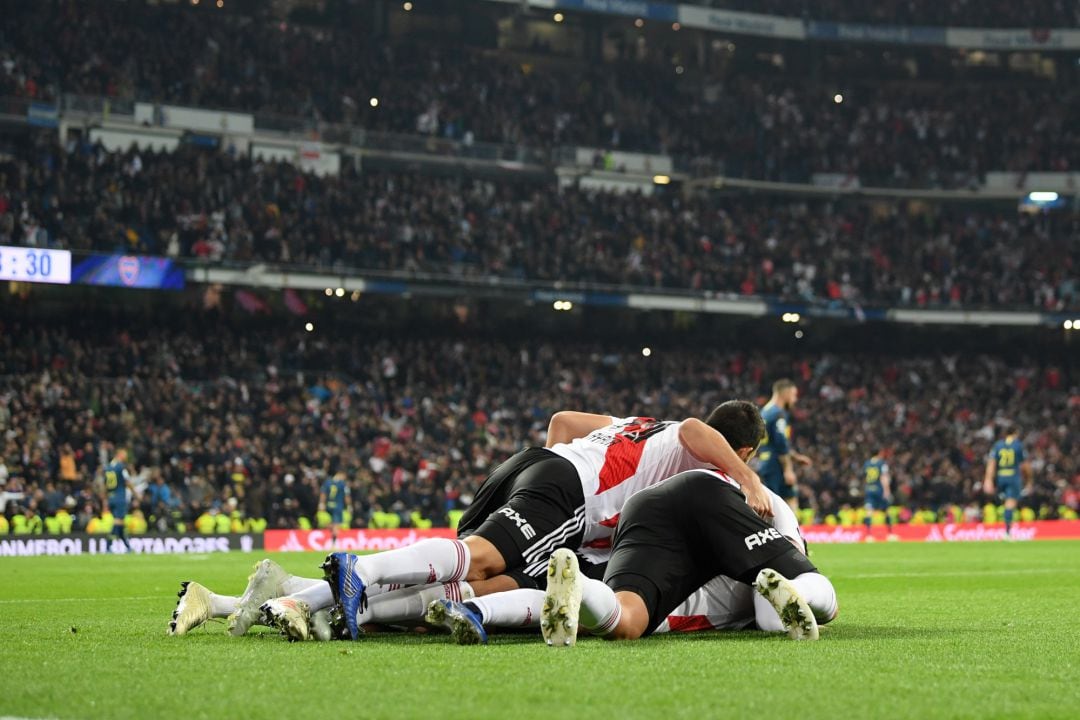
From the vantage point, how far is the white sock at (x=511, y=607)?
7312 mm

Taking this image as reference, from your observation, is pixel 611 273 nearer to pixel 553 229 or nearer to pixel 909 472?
pixel 553 229

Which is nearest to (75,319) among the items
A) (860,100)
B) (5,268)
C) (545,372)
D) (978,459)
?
(5,268)

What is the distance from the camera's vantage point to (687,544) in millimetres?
7570

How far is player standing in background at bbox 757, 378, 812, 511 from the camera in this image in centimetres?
1695

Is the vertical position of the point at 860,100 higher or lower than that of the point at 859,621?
higher

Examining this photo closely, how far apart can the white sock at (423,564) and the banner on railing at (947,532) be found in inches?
1056

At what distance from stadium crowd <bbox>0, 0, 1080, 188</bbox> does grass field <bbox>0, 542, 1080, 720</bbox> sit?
32.2 metres

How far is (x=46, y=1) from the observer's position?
130ft

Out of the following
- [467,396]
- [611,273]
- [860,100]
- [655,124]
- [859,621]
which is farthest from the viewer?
[860,100]

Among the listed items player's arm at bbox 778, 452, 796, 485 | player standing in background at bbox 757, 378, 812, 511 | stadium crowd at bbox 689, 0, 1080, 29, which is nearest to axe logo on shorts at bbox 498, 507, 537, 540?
player standing in background at bbox 757, 378, 812, 511

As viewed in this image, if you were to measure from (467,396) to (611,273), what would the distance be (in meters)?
6.38

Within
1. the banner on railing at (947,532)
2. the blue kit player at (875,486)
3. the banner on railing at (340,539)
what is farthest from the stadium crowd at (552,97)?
the banner on railing at (947,532)

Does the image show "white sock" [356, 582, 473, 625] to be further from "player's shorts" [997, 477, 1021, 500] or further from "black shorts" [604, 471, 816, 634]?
"player's shorts" [997, 477, 1021, 500]

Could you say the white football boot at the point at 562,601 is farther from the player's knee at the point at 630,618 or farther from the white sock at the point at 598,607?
the player's knee at the point at 630,618
